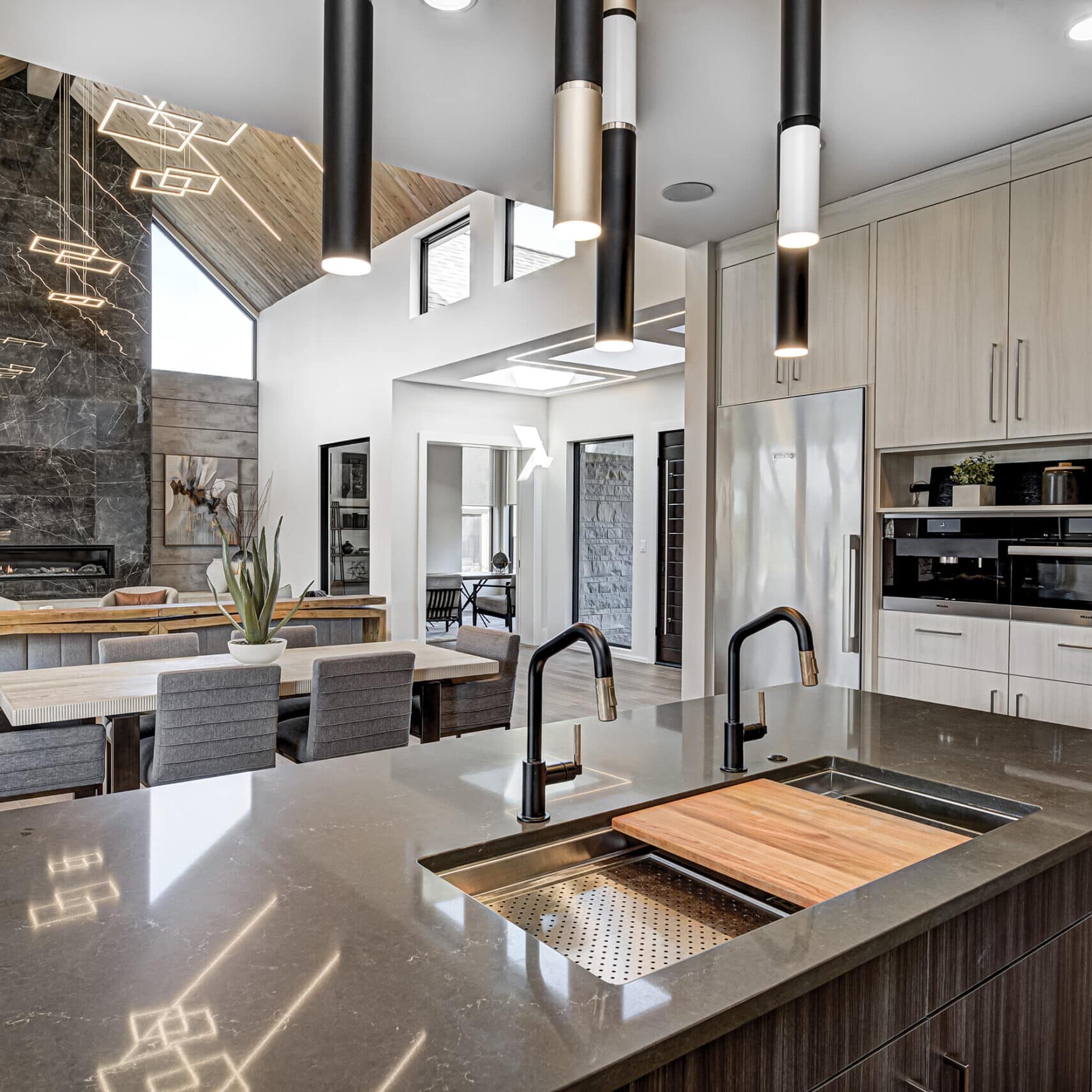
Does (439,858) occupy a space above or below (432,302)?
below

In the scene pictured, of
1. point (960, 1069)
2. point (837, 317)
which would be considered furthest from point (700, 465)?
point (960, 1069)

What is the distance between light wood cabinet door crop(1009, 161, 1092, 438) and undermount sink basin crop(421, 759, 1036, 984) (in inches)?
80.1

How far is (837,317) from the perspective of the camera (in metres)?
3.75

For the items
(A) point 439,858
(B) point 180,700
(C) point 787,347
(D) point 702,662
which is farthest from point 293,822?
(D) point 702,662

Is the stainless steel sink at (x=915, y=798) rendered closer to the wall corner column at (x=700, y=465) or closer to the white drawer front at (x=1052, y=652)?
the white drawer front at (x=1052, y=652)

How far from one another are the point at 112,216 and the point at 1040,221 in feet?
29.2

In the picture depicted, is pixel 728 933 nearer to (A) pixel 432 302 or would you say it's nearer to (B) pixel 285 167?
(A) pixel 432 302

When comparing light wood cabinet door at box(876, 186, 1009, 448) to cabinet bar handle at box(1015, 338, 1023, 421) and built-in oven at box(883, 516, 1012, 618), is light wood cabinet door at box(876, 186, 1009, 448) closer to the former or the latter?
cabinet bar handle at box(1015, 338, 1023, 421)

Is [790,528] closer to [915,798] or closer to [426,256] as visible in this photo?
[915,798]

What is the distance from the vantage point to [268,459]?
10.1 metres

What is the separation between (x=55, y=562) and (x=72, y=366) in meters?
1.96

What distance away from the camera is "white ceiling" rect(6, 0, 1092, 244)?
7.83 ft

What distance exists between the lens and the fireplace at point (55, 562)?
27.8 ft

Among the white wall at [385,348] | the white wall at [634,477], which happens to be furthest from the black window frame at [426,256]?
the white wall at [634,477]
